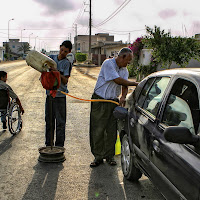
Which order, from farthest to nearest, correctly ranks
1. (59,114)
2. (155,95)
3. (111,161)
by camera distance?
(59,114) → (111,161) → (155,95)

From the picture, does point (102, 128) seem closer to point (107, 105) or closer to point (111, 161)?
point (107, 105)

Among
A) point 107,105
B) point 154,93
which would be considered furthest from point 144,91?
point 107,105

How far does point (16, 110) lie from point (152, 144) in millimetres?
4408

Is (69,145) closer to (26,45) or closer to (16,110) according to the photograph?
(16,110)

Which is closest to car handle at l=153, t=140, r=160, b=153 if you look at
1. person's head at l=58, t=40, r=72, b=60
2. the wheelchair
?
person's head at l=58, t=40, r=72, b=60

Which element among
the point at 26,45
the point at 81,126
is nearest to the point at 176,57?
the point at 81,126

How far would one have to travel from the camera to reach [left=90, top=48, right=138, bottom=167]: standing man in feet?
16.0

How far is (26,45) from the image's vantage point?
140500mm

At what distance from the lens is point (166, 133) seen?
2.47 m

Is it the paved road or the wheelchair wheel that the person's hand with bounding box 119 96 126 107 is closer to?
the paved road

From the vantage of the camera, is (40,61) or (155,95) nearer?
(155,95)

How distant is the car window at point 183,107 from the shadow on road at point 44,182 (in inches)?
73.6

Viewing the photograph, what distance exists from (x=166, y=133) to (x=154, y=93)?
154cm

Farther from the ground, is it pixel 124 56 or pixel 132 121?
pixel 124 56
